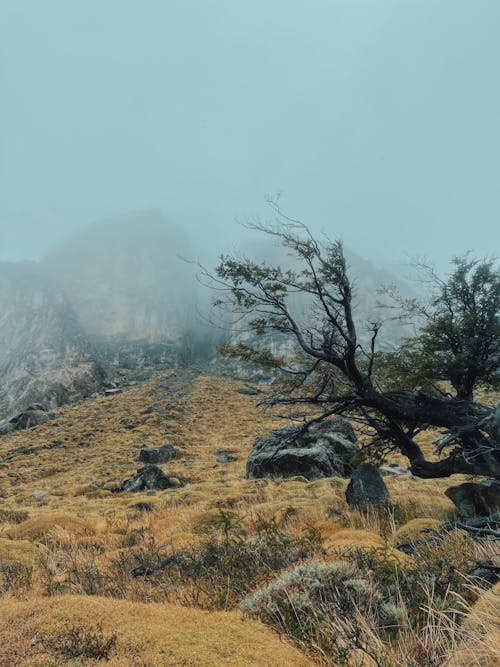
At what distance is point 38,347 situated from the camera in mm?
79500

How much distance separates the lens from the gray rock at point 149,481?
1923 centimetres

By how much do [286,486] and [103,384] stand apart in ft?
192

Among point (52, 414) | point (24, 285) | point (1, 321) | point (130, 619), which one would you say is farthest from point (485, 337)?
point (24, 285)

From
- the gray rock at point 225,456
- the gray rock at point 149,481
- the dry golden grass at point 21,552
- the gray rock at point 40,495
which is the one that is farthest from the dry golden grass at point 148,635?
the gray rock at point 225,456

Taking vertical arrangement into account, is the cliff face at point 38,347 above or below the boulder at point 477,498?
below

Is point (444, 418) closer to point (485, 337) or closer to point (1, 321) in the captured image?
point (485, 337)

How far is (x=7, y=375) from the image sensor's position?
72500mm

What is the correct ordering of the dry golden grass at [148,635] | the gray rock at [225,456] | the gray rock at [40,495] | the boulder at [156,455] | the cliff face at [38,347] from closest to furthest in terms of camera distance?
the dry golden grass at [148,635]
the gray rock at [40,495]
the gray rock at [225,456]
the boulder at [156,455]
the cliff face at [38,347]

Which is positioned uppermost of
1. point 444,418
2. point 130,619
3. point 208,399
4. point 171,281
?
point 171,281

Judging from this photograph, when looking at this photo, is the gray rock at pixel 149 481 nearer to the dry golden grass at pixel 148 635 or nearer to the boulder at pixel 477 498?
the boulder at pixel 477 498

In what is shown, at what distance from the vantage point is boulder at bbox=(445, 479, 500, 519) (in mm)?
7758

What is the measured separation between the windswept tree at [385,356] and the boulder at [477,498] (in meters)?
0.58

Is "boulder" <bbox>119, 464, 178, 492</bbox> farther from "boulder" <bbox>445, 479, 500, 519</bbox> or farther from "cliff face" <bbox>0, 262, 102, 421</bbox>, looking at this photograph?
"cliff face" <bbox>0, 262, 102, 421</bbox>

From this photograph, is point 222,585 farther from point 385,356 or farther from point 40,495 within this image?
point 40,495
